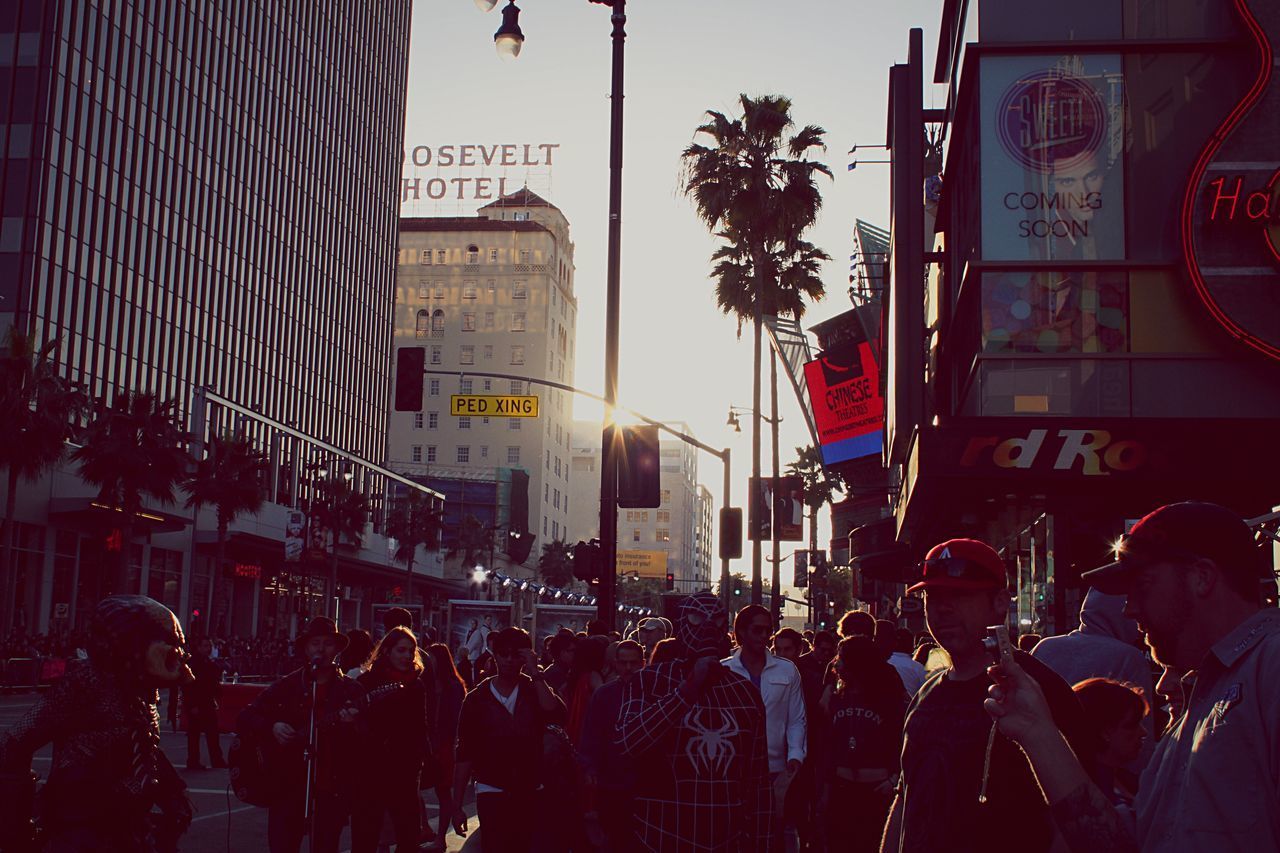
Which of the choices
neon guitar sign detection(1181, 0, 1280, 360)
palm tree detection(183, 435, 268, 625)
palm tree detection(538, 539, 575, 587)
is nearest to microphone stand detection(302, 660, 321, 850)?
neon guitar sign detection(1181, 0, 1280, 360)

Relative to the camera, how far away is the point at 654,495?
718 inches

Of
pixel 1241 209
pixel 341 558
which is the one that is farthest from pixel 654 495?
pixel 341 558

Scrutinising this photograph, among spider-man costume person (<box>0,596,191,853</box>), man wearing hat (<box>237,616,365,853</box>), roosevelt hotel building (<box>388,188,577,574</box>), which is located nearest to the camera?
spider-man costume person (<box>0,596,191,853</box>)

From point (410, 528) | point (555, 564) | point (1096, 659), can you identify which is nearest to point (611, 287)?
point (1096, 659)

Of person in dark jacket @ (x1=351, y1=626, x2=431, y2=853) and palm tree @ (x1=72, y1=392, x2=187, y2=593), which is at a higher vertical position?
palm tree @ (x1=72, y1=392, x2=187, y2=593)

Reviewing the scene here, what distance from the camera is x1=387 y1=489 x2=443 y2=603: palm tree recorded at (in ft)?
299

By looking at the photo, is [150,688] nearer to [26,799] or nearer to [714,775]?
[26,799]

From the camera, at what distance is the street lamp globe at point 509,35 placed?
18.7 m

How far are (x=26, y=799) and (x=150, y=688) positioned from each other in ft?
2.11

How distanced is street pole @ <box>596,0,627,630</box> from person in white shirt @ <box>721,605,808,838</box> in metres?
7.14

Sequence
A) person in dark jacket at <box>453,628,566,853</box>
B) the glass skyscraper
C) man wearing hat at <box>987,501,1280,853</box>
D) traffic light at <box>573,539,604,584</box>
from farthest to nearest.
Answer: the glass skyscraper < traffic light at <box>573,539,604,584</box> < person in dark jacket at <box>453,628,566,853</box> < man wearing hat at <box>987,501,1280,853</box>

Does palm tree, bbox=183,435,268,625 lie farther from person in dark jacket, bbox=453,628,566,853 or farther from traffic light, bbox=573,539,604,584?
person in dark jacket, bbox=453,628,566,853

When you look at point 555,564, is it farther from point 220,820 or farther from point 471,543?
point 220,820

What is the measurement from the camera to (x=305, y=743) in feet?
31.2
